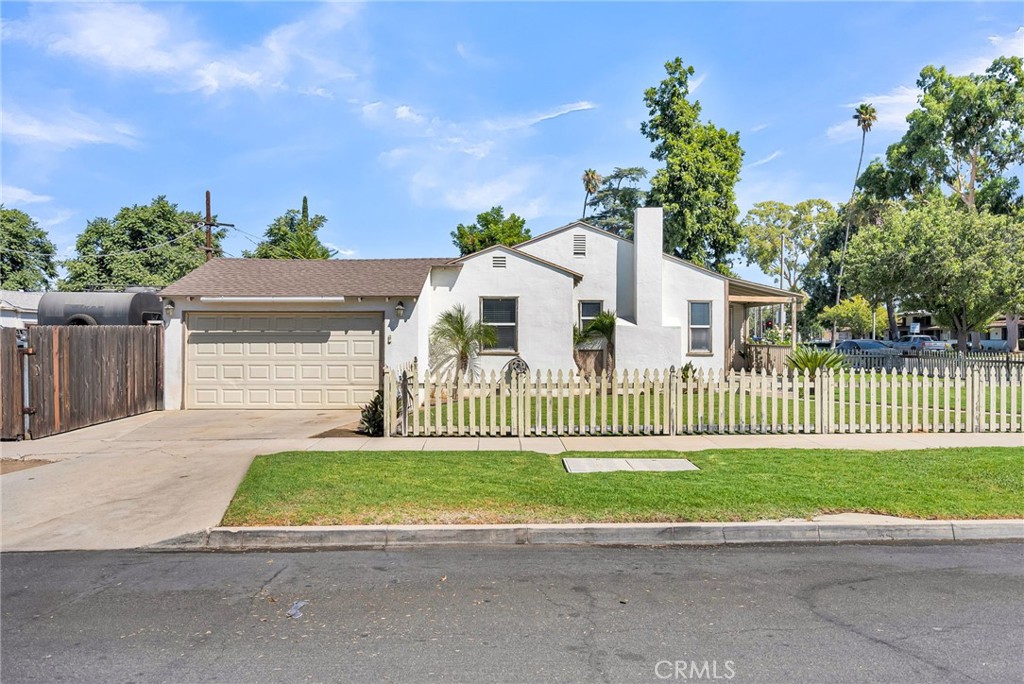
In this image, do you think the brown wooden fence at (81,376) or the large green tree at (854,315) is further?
the large green tree at (854,315)

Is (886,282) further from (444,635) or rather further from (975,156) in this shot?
(444,635)

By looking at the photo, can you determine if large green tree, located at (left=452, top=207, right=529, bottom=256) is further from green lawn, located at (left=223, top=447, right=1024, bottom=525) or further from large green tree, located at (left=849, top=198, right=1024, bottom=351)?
green lawn, located at (left=223, top=447, right=1024, bottom=525)

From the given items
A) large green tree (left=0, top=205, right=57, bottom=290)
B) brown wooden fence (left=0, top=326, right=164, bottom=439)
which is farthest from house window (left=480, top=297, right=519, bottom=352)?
large green tree (left=0, top=205, right=57, bottom=290)

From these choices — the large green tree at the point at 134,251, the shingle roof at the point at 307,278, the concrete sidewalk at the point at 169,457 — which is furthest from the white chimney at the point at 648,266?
the large green tree at the point at 134,251

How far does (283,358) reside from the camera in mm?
15484

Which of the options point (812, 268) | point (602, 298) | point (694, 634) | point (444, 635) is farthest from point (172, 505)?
point (812, 268)

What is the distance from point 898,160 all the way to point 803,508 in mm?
34342

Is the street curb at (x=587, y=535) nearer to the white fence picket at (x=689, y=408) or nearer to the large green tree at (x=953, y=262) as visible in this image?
the white fence picket at (x=689, y=408)

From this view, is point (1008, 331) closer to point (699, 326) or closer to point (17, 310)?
point (699, 326)

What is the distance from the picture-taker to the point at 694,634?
4.23m

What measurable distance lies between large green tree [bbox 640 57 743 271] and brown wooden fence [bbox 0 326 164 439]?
75.7 ft

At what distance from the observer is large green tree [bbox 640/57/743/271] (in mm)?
30766

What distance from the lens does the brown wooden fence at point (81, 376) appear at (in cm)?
1097

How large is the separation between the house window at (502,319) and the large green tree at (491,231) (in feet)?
72.1
